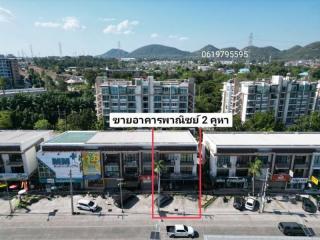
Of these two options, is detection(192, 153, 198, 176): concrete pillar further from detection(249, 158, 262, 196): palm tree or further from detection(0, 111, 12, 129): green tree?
detection(0, 111, 12, 129): green tree

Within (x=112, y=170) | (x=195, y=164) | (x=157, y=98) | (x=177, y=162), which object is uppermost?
(x=157, y=98)

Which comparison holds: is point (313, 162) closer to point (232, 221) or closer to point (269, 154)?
point (269, 154)

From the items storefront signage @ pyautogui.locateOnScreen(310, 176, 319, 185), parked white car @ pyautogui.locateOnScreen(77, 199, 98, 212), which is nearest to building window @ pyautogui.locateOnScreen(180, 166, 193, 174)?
parked white car @ pyautogui.locateOnScreen(77, 199, 98, 212)

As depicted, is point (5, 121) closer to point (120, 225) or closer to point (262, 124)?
point (120, 225)

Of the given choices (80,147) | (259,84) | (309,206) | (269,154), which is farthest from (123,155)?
(259,84)

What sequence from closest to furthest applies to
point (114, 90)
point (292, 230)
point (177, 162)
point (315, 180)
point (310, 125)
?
point (292, 230), point (315, 180), point (177, 162), point (310, 125), point (114, 90)

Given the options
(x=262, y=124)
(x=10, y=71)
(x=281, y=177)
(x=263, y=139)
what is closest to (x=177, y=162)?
(x=263, y=139)

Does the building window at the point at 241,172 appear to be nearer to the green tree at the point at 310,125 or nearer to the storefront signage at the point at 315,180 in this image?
the storefront signage at the point at 315,180
